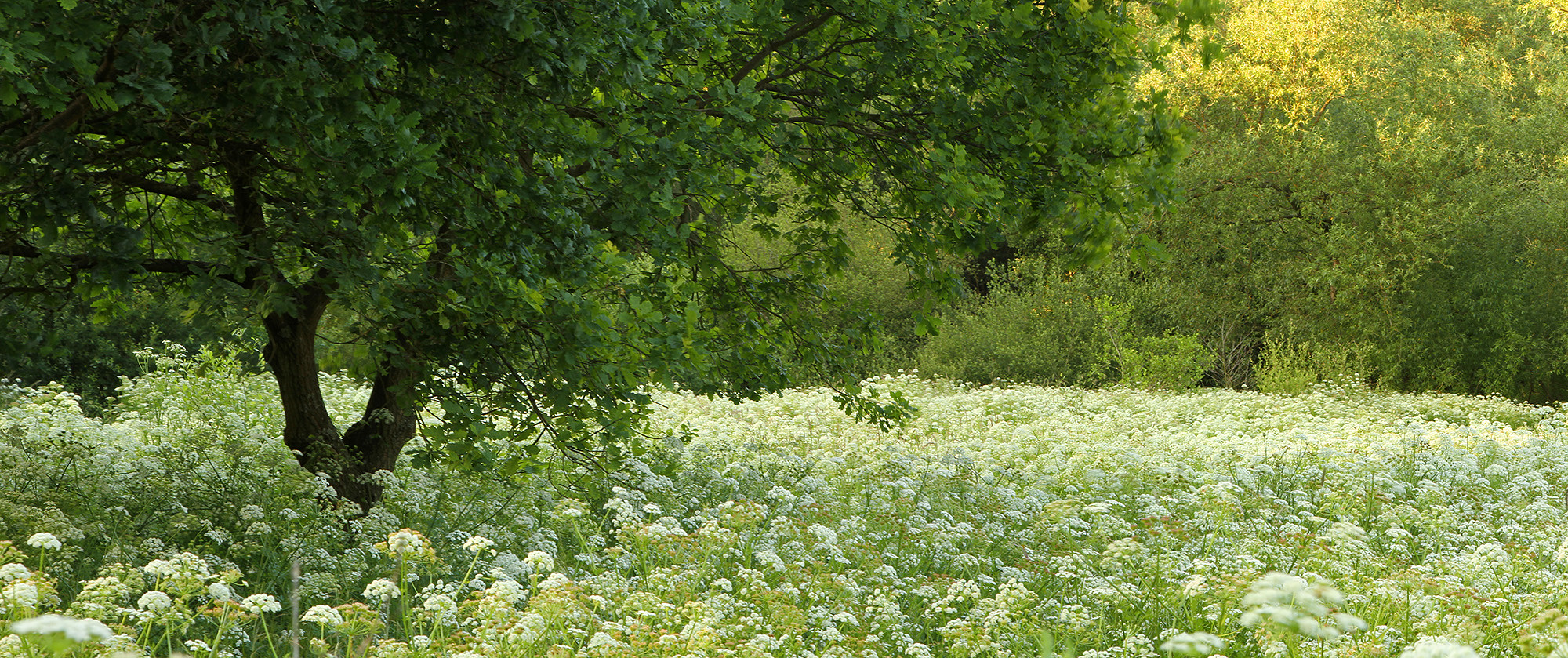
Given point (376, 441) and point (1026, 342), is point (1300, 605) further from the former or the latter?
point (1026, 342)

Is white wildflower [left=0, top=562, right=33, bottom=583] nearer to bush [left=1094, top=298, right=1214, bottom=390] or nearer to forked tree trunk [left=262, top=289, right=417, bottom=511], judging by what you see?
forked tree trunk [left=262, top=289, right=417, bottom=511]

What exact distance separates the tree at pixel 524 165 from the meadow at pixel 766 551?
0.58m

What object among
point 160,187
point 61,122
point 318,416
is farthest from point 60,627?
point 318,416

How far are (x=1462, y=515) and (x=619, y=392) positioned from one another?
18.2 feet

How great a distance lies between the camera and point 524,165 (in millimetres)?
5547

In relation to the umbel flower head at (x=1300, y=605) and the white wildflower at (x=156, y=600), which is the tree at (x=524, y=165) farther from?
the umbel flower head at (x=1300, y=605)

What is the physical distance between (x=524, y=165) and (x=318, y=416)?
2098mm

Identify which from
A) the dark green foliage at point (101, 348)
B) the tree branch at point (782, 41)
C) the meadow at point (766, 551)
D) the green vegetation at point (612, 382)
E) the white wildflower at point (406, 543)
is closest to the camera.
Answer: the meadow at point (766, 551)

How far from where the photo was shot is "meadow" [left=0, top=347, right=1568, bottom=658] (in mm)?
3605

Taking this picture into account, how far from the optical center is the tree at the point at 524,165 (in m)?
4.27

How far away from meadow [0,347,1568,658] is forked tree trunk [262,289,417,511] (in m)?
0.20

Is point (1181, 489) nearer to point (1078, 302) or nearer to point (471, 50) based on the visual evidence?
point (471, 50)

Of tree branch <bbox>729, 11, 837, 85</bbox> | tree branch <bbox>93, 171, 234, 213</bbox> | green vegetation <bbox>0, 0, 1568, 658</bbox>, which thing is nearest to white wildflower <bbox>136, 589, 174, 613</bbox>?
green vegetation <bbox>0, 0, 1568, 658</bbox>

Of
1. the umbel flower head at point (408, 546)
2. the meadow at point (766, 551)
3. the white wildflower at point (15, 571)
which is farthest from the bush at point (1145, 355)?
the white wildflower at point (15, 571)
